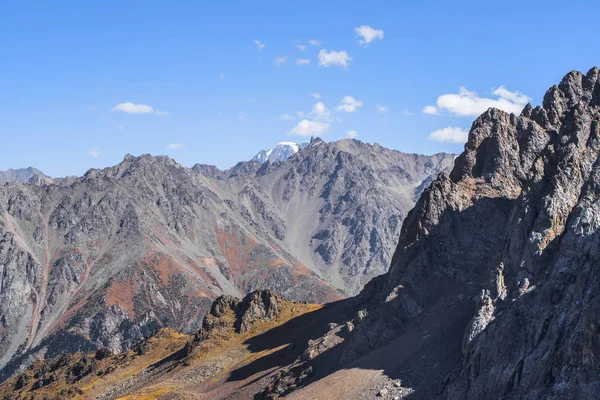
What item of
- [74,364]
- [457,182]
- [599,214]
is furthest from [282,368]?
[74,364]

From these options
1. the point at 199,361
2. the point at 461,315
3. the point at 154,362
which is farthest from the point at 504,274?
the point at 154,362

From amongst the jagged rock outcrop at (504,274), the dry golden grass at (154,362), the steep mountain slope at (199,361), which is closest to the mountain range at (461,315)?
the jagged rock outcrop at (504,274)

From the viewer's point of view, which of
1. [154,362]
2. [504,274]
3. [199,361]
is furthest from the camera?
[154,362]

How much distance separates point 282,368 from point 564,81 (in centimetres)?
9576

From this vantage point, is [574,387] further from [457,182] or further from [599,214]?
[457,182]

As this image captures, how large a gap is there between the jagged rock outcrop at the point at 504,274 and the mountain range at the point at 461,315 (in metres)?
0.23

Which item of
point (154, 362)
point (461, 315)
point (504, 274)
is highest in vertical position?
point (504, 274)

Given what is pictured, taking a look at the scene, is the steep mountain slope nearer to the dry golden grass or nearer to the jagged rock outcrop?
the dry golden grass

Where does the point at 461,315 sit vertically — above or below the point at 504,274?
below

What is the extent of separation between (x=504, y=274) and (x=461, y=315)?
1141 centimetres

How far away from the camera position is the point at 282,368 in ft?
385

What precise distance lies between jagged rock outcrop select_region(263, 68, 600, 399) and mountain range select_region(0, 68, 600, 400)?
23 cm

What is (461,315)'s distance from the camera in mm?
91375

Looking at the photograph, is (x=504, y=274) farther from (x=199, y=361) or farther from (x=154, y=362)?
(x=154, y=362)
